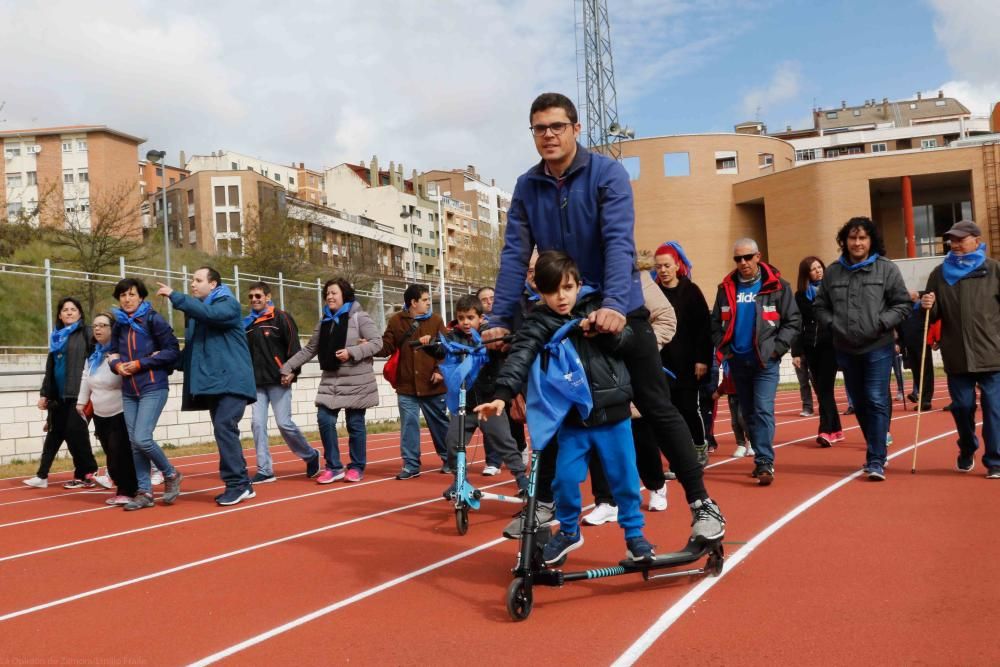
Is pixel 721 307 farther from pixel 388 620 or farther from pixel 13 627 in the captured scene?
pixel 13 627

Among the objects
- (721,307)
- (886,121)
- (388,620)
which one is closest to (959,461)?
(721,307)

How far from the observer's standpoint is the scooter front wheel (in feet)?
14.6

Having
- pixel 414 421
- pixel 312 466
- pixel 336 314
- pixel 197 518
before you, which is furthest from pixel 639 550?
pixel 312 466

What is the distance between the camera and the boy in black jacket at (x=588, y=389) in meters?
4.78

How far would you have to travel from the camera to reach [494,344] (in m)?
5.11

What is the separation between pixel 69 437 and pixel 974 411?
9.24 meters

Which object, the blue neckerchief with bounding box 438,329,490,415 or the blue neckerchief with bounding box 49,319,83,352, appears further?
the blue neckerchief with bounding box 49,319,83,352

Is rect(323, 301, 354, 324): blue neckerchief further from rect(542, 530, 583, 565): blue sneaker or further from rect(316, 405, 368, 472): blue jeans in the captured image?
rect(542, 530, 583, 565): blue sneaker

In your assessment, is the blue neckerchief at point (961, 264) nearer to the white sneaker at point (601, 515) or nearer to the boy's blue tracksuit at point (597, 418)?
the white sneaker at point (601, 515)

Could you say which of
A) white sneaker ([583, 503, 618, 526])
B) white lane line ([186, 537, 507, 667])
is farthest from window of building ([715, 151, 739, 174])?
white lane line ([186, 537, 507, 667])

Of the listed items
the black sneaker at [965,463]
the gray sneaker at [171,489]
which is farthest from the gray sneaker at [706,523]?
the gray sneaker at [171,489]

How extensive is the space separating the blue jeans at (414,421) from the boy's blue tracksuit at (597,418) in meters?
5.58

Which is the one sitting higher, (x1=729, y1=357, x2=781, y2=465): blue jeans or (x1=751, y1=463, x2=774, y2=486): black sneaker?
(x1=729, y1=357, x2=781, y2=465): blue jeans

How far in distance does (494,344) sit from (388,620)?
1.43m
